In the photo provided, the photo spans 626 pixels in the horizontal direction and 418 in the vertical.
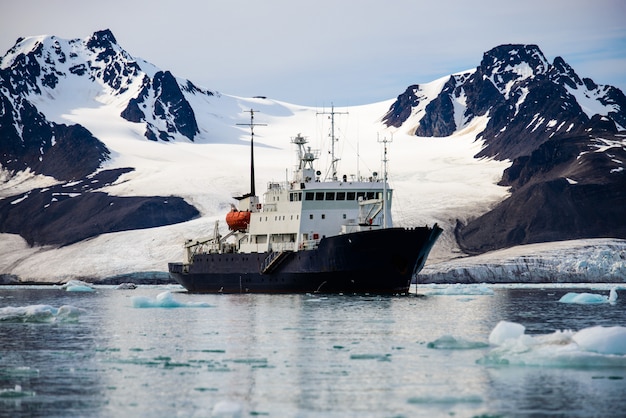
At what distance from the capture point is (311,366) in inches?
1217

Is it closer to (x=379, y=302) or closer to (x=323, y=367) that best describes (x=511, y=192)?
(x=379, y=302)

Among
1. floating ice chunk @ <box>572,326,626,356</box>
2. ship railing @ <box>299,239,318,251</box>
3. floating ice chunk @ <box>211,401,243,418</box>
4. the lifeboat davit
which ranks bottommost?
floating ice chunk @ <box>211,401,243,418</box>

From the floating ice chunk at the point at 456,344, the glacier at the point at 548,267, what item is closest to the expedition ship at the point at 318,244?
the floating ice chunk at the point at 456,344

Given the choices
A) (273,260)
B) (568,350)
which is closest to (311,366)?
(568,350)

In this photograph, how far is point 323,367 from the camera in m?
30.7

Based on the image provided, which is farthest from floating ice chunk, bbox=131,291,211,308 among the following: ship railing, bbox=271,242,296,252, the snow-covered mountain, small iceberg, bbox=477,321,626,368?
the snow-covered mountain

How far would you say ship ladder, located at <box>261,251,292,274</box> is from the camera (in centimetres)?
6450

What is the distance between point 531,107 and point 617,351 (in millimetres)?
165028

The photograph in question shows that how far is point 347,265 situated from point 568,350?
103 feet

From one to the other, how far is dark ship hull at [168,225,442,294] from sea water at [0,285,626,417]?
1218 cm

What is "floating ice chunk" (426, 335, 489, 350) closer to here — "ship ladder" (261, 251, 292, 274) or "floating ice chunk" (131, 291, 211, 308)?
"floating ice chunk" (131, 291, 211, 308)

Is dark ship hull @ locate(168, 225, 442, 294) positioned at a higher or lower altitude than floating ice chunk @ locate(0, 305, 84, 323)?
higher

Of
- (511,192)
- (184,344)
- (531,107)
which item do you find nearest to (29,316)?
(184,344)

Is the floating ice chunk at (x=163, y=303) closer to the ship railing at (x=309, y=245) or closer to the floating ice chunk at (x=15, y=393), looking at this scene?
the ship railing at (x=309, y=245)
